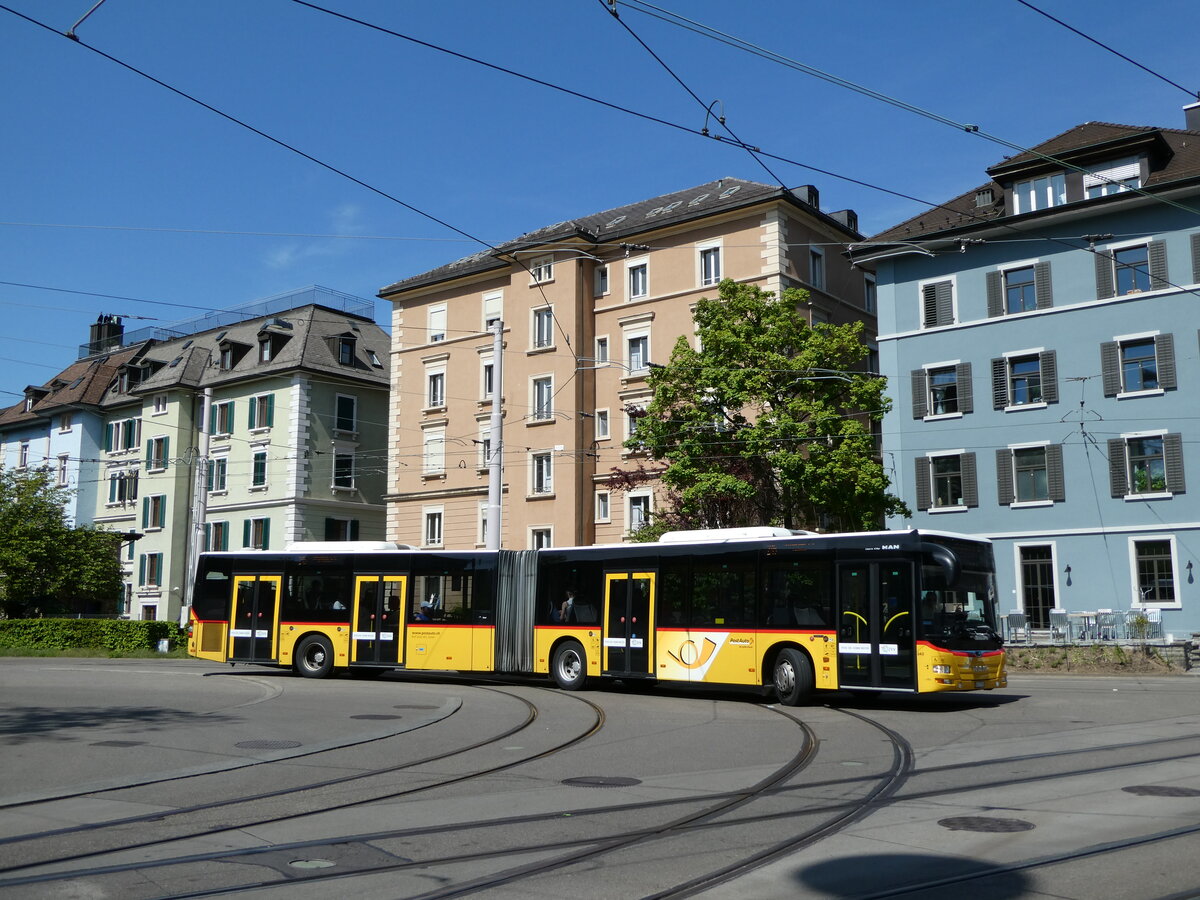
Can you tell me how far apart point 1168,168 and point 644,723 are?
27.6 metres

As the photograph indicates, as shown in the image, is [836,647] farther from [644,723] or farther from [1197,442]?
[1197,442]

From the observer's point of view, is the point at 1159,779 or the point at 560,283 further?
the point at 560,283

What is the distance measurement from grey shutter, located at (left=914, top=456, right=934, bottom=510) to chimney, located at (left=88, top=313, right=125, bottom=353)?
4974cm

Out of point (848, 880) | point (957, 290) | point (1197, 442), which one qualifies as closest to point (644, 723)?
point (848, 880)

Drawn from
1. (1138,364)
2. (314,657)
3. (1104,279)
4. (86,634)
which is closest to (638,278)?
(1104,279)

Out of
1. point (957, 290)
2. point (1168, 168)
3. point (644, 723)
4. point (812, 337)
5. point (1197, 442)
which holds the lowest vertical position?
point (644, 723)

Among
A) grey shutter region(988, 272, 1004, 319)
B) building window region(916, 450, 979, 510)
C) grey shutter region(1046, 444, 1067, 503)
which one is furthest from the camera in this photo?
building window region(916, 450, 979, 510)

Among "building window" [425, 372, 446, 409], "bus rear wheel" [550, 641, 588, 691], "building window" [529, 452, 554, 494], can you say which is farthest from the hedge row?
"bus rear wheel" [550, 641, 588, 691]

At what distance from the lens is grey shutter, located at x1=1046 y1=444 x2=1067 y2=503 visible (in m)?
36.1

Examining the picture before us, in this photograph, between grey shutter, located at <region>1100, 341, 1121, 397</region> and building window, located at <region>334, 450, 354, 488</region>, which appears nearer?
grey shutter, located at <region>1100, 341, 1121, 397</region>

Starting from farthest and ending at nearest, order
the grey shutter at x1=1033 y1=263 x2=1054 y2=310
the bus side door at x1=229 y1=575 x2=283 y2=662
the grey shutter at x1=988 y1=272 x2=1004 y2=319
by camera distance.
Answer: the grey shutter at x1=988 y1=272 x2=1004 y2=319 < the grey shutter at x1=1033 y1=263 x2=1054 y2=310 < the bus side door at x1=229 y1=575 x2=283 y2=662

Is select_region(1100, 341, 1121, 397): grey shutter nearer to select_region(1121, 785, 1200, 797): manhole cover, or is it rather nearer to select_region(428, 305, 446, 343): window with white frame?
select_region(428, 305, 446, 343): window with white frame

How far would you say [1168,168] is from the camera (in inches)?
1398

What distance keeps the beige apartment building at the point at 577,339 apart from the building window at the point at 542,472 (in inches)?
2.1
